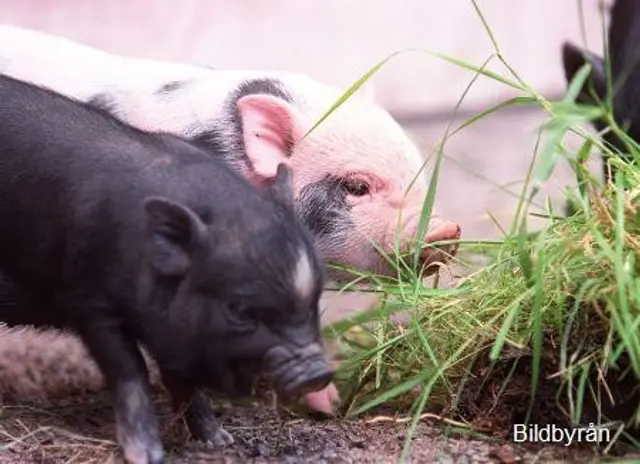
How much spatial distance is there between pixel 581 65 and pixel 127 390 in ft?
6.47

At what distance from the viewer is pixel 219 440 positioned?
2229 millimetres

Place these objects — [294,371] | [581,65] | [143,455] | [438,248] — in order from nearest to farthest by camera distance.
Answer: [294,371], [143,455], [438,248], [581,65]

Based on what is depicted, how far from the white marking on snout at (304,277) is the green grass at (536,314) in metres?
0.31

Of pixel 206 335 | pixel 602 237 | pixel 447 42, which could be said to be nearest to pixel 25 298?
pixel 206 335

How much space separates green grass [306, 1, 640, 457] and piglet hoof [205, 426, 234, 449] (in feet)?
0.91

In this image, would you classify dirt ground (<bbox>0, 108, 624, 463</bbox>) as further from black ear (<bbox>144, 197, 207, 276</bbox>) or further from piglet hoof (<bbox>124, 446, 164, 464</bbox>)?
black ear (<bbox>144, 197, 207, 276</bbox>)

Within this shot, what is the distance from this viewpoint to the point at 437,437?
7.20ft

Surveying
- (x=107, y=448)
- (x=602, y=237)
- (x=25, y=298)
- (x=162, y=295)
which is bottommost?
(x=107, y=448)

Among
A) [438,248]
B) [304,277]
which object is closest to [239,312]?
[304,277]

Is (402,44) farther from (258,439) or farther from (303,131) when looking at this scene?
(258,439)

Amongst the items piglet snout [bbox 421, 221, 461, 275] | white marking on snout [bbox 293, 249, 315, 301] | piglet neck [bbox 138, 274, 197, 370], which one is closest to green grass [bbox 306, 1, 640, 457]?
piglet snout [bbox 421, 221, 461, 275]

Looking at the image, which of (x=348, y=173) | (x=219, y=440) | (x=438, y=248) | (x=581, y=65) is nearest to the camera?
(x=219, y=440)

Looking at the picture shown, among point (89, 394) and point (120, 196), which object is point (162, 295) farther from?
point (89, 394)

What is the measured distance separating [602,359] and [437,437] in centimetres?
34
